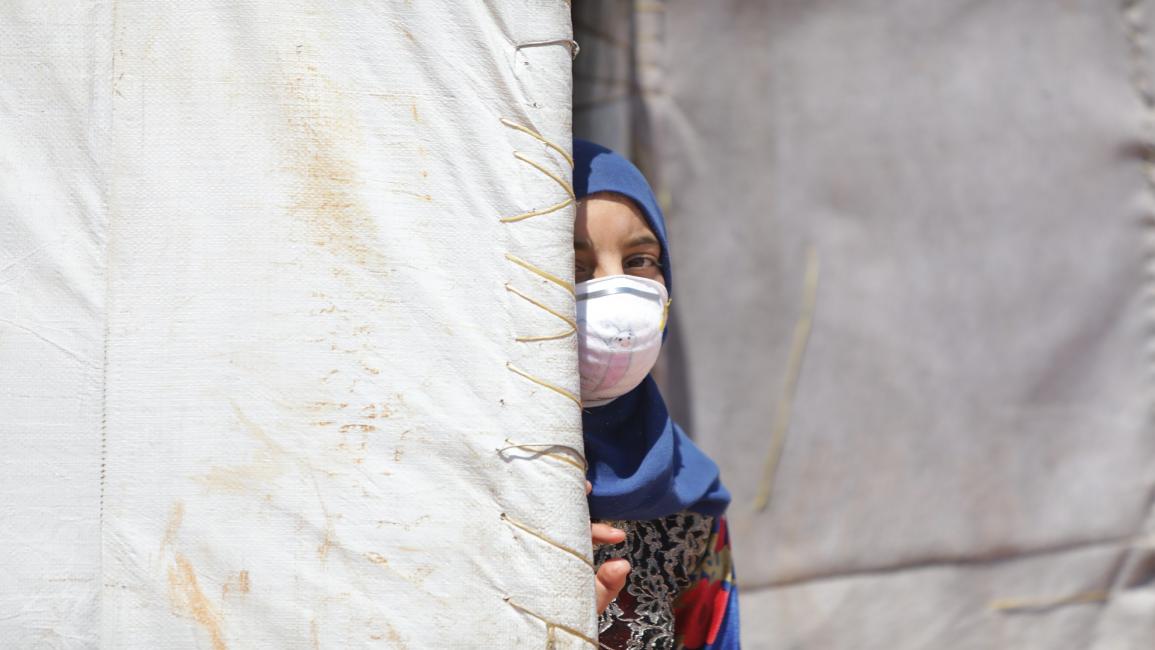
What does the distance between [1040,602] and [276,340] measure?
2.08 metres

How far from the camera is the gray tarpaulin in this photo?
2.69 meters

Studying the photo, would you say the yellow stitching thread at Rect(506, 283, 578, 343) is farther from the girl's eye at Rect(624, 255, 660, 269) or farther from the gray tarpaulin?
the gray tarpaulin

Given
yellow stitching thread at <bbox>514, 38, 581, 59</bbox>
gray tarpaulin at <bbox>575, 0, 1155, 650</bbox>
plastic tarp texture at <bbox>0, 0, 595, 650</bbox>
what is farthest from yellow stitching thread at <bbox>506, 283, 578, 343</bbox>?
gray tarpaulin at <bbox>575, 0, 1155, 650</bbox>

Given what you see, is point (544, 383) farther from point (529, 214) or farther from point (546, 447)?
point (529, 214)

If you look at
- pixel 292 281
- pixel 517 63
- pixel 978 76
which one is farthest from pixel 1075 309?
pixel 292 281

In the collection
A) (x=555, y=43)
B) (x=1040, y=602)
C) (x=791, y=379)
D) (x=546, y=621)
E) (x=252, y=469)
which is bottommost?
(x=1040, y=602)

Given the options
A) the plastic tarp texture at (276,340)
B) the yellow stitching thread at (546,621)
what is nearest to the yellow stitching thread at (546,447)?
the plastic tarp texture at (276,340)

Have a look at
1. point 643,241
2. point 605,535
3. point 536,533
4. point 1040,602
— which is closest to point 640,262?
point 643,241

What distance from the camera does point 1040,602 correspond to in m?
2.72

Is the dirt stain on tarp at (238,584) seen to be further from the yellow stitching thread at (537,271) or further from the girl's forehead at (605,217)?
the girl's forehead at (605,217)

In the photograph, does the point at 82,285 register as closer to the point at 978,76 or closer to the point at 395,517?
the point at 395,517

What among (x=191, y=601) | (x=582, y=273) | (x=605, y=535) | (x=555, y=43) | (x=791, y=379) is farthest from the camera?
(x=791, y=379)

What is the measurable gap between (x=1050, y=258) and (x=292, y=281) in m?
2.02

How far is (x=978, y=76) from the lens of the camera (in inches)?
107
